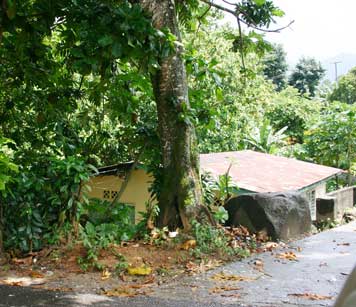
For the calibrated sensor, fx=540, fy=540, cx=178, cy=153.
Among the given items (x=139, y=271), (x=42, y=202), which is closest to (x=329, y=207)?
(x=139, y=271)

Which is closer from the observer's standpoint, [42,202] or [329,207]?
[42,202]

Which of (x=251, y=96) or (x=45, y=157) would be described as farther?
(x=251, y=96)

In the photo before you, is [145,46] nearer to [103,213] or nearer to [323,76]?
[103,213]

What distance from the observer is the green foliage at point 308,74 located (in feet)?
142

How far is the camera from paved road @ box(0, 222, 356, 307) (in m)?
4.94

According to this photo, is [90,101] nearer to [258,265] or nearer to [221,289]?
[258,265]

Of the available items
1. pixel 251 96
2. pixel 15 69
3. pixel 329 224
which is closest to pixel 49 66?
pixel 15 69

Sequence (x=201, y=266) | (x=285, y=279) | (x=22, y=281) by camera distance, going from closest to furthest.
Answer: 1. (x=22, y=281)
2. (x=285, y=279)
3. (x=201, y=266)

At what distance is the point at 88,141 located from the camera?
8.21 m

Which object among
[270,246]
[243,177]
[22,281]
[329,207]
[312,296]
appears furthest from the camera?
[243,177]

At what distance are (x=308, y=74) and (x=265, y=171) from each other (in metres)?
31.6

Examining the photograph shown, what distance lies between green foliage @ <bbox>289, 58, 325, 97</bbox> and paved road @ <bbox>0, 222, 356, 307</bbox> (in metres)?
37.8

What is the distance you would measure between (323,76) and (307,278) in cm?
4071

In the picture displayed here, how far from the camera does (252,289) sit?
5.41 meters
